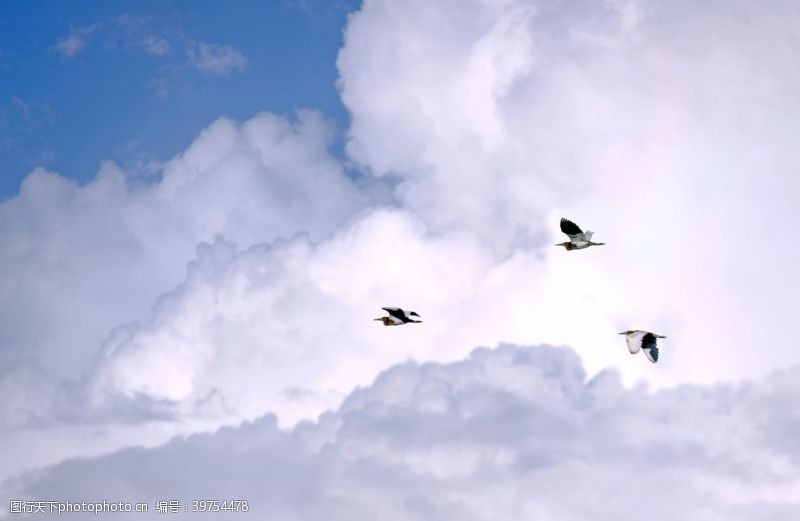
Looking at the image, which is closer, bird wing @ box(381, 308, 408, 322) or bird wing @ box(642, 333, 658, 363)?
bird wing @ box(642, 333, 658, 363)

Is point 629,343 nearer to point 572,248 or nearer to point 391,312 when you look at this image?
point 572,248

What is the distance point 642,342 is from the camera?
137 meters

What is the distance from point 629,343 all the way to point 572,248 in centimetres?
1937

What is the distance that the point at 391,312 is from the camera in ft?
480

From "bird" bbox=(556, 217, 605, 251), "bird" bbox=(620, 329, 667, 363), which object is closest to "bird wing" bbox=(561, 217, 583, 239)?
"bird" bbox=(556, 217, 605, 251)

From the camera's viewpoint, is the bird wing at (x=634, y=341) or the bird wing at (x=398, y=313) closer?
the bird wing at (x=634, y=341)

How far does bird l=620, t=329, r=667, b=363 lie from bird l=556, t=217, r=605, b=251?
51.9ft

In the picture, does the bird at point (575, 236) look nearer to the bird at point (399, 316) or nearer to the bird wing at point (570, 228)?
the bird wing at point (570, 228)

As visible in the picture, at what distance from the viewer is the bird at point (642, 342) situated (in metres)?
135

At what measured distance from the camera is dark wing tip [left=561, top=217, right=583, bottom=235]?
5661 inches

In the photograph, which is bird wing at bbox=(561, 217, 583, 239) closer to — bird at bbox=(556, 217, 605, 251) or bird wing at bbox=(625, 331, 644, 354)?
bird at bbox=(556, 217, 605, 251)

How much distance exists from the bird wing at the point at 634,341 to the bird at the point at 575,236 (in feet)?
52.0

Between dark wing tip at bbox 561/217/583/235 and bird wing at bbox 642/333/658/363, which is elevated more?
dark wing tip at bbox 561/217/583/235

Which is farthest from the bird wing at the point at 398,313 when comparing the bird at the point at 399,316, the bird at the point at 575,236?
the bird at the point at 575,236
